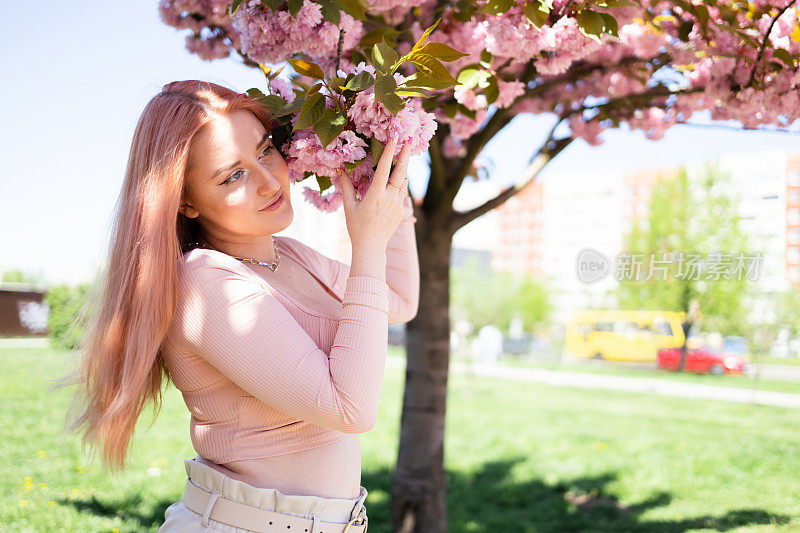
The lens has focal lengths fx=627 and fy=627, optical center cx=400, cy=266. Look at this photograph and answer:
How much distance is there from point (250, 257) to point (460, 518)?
3.55m

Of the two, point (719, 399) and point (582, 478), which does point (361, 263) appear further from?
point (719, 399)

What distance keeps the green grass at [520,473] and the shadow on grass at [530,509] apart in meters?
0.01

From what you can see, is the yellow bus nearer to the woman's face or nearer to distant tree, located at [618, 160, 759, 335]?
distant tree, located at [618, 160, 759, 335]

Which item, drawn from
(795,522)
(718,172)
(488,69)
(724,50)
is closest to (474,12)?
(488,69)

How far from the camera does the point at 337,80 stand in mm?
1280

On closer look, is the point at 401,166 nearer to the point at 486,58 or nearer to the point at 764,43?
the point at 486,58

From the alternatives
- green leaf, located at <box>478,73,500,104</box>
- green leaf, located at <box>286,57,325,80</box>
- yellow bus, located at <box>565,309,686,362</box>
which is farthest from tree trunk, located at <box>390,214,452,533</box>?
yellow bus, located at <box>565,309,686,362</box>

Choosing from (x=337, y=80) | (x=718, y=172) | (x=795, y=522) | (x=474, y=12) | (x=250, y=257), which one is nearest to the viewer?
(x=337, y=80)

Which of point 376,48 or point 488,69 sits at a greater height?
point 488,69

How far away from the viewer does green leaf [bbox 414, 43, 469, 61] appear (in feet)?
4.15

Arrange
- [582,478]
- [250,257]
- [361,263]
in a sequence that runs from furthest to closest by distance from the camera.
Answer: [582,478] → [250,257] → [361,263]

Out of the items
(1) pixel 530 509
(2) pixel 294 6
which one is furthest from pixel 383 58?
(1) pixel 530 509

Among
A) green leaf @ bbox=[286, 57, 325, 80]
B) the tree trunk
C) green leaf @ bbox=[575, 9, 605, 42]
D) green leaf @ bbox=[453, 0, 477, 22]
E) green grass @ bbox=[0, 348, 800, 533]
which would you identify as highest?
green leaf @ bbox=[453, 0, 477, 22]

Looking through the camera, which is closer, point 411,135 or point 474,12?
point 411,135
